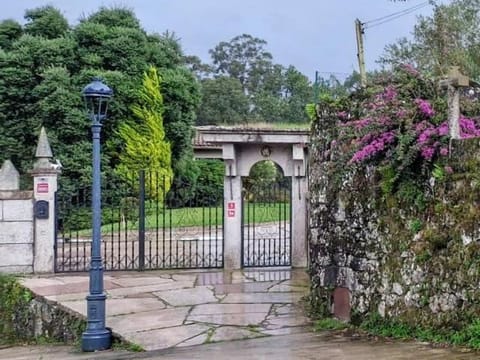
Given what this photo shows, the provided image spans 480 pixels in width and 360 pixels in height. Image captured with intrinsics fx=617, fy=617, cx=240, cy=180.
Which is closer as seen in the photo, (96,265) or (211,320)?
(96,265)

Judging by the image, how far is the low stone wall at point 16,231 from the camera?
11.5 m

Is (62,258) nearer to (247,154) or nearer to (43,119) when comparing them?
(247,154)

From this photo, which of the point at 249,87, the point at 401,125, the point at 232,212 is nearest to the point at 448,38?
the point at 232,212

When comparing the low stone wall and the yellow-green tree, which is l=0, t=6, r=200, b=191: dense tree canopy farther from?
the low stone wall

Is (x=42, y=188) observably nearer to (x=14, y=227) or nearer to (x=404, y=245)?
(x=14, y=227)

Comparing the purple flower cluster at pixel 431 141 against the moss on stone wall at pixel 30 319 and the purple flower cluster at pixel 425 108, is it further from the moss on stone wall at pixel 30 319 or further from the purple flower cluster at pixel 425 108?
the moss on stone wall at pixel 30 319

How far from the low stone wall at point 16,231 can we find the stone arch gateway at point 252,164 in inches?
144

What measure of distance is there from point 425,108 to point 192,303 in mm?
4384

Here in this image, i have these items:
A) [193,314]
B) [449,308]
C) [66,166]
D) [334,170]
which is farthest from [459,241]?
[66,166]

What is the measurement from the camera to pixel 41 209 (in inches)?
458

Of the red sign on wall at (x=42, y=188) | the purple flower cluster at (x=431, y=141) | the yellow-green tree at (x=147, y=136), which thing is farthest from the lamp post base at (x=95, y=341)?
the yellow-green tree at (x=147, y=136)

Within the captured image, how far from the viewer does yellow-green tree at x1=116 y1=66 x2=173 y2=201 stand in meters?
21.4

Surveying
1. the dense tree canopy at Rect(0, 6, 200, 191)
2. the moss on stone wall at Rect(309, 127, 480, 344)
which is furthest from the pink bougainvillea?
the dense tree canopy at Rect(0, 6, 200, 191)

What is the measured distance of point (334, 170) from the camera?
24.1 feet
